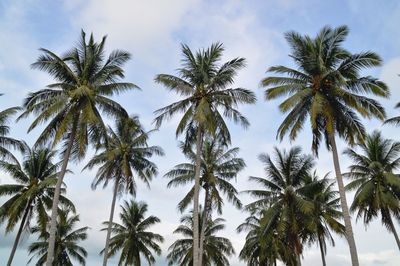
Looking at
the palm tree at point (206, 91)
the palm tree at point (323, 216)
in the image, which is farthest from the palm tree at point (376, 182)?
the palm tree at point (206, 91)

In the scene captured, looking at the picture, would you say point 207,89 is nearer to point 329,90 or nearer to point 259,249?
point 329,90

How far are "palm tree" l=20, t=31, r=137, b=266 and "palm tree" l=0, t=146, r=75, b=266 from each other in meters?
7.70

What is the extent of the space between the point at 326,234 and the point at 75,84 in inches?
847

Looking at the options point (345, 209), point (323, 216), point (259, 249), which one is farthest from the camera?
point (259, 249)

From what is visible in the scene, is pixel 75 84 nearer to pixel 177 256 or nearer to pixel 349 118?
pixel 349 118

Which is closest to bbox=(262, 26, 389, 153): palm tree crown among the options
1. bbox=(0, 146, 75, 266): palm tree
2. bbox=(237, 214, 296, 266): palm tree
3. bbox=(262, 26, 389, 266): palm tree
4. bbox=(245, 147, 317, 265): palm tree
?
bbox=(262, 26, 389, 266): palm tree

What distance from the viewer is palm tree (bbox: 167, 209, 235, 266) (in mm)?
41188

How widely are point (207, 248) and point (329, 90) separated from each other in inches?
993

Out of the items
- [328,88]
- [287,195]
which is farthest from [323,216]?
[328,88]

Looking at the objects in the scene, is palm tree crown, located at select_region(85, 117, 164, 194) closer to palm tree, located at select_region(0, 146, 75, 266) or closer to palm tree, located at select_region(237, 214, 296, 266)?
palm tree, located at select_region(0, 146, 75, 266)

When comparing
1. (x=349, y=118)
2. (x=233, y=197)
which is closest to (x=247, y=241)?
(x=233, y=197)

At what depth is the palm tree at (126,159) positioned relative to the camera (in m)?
30.9

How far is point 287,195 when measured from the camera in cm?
2900

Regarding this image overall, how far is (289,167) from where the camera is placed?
30203 mm
